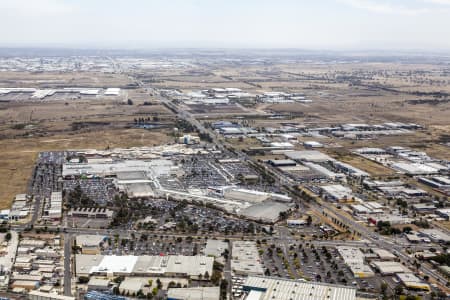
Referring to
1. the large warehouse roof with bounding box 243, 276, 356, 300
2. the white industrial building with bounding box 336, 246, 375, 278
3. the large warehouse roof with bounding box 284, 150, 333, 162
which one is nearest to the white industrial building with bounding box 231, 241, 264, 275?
the large warehouse roof with bounding box 243, 276, 356, 300

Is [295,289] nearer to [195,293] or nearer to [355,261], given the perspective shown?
[195,293]

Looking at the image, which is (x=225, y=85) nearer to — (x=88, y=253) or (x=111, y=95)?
(x=111, y=95)

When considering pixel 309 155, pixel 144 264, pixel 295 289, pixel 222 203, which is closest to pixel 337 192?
pixel 222 203

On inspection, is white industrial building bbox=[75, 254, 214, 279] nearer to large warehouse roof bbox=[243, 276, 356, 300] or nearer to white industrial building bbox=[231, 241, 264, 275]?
white industrial building bbox=[231, 241, 264, 275]

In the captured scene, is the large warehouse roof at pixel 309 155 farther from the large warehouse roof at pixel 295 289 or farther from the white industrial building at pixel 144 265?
the large warehouse roof at pixel 295 289

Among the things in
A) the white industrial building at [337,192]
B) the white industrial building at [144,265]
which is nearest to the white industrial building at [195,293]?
the white industrial building at [144,265]

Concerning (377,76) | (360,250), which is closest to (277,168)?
(360,250)

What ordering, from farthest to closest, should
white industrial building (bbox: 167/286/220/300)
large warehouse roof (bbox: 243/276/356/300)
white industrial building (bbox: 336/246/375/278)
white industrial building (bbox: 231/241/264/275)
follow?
white industrial building (bbox: 336/246/375/278)
white industrial building (bbox: 231/241/264/275)
white industrial building (bbox: 167/286/220/300)
large warehouse roof (bbox: 243/276/356/300)

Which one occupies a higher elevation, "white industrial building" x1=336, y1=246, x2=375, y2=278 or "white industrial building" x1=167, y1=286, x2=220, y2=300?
"white industrial building" x1=167, y1=286, x2=220, y2=300

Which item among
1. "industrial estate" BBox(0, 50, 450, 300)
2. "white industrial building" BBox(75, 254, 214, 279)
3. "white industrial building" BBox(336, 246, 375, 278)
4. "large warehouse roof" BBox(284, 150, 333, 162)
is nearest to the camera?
"industrial estate" BBox(0, 50, 450, 300)
